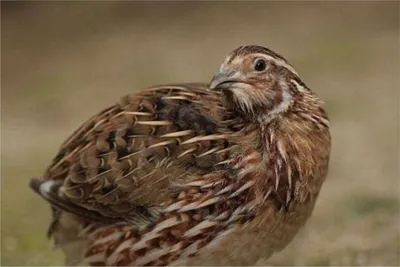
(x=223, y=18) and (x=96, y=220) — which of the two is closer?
(x=96, y=220)

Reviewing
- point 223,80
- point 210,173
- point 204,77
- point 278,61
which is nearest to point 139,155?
point 210,173

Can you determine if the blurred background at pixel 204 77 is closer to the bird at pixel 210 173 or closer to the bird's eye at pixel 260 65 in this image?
the bird at pixel 210 173

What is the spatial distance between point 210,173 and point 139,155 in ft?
1.03

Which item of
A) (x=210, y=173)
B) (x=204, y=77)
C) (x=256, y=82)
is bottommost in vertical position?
(x=204, y=77)

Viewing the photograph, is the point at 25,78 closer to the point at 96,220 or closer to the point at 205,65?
the point at 205,65

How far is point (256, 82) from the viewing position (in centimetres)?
367

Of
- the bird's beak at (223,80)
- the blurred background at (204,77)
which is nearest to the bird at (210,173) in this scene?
the bird's beak at (223,80)

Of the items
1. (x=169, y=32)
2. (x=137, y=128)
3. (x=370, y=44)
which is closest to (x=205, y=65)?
(x=169, y=32)

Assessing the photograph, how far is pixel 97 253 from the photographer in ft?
13.1

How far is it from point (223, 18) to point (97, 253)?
564 cm

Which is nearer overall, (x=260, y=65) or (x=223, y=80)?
(x=223, y=80)

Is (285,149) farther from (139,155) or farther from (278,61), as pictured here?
(139,155)

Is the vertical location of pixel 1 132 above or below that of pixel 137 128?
below

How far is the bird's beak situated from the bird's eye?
11 centimetres
